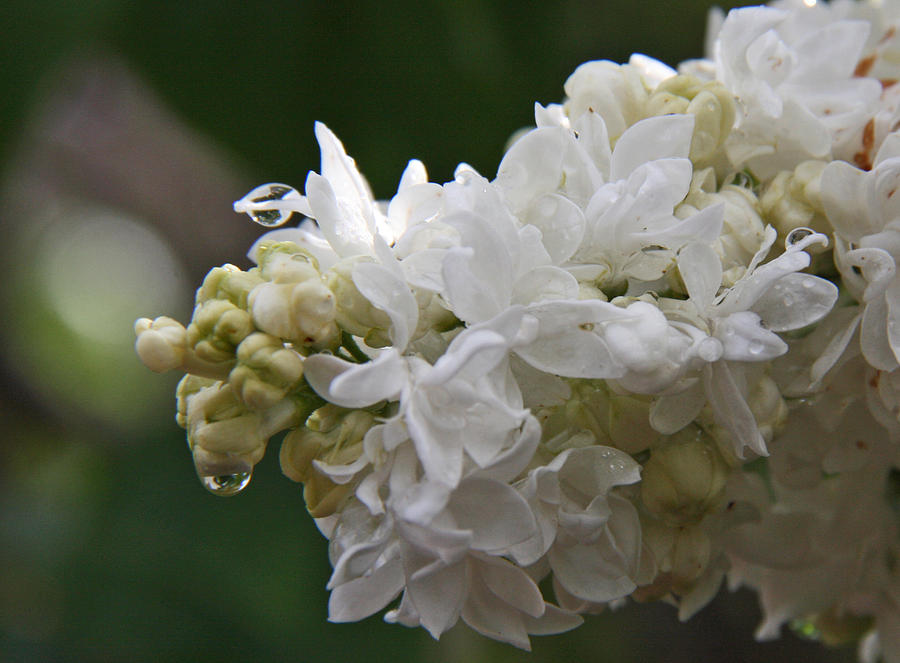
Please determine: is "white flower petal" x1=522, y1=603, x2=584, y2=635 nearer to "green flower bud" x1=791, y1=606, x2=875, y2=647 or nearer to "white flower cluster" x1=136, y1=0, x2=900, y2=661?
"white flower cluster" x1=136, y1=0, x2=900, y2=661

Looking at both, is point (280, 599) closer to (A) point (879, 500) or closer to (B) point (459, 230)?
(A) point (879, 500)

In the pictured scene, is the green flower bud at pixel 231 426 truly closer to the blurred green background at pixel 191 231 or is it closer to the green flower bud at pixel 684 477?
the green flower bud at pixel 684 477

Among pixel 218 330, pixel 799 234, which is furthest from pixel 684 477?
pixel 218 330

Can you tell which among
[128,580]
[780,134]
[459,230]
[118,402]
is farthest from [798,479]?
[118,402]

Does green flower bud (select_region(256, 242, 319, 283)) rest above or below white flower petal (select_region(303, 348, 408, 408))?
above

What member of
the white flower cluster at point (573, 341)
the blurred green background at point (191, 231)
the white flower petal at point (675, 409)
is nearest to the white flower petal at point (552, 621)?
the white flower cluster at point (573, 341)

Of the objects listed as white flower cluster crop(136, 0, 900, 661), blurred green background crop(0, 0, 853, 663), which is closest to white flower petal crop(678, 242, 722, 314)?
white flower cluster crop(136, 0, 900, 661)
